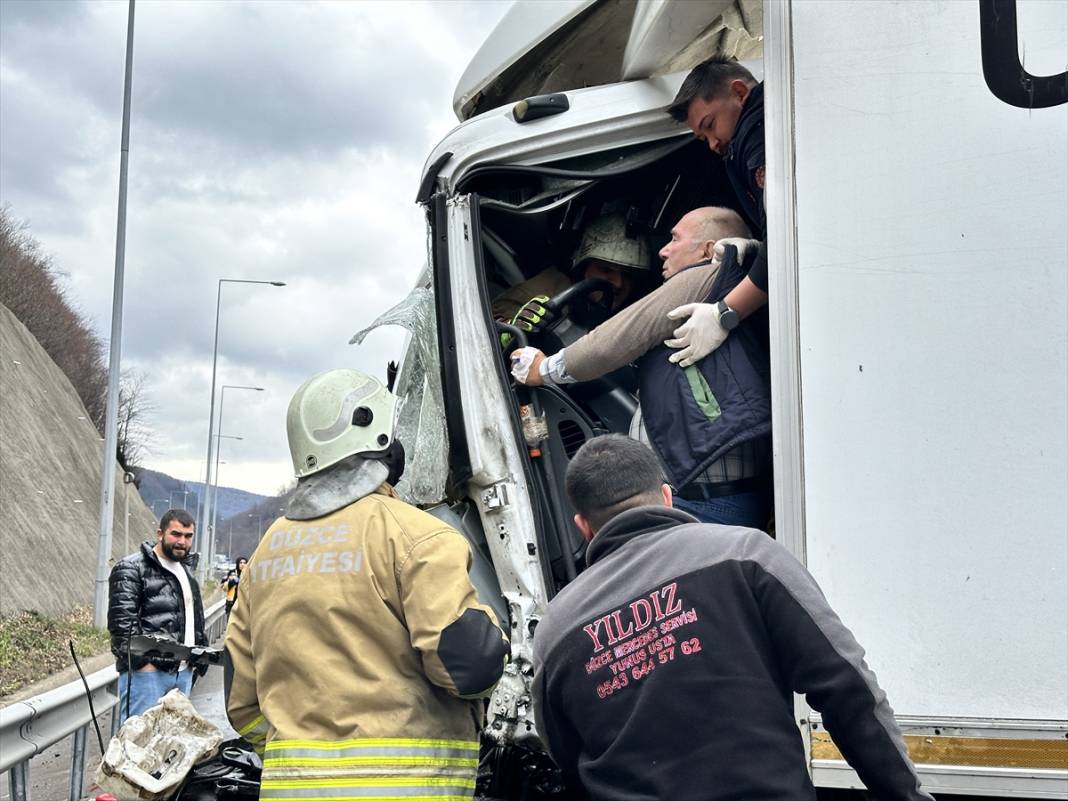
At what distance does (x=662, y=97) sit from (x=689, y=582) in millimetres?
2128

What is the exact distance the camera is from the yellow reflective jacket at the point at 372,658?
2.69m

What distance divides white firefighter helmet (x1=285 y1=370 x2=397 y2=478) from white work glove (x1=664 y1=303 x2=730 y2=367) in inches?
36.7

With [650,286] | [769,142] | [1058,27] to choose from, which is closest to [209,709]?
[650,286]

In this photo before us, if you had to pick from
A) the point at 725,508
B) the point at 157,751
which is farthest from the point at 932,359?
the point at 157,751

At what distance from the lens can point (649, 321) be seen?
3639 mm

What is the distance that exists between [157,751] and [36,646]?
15217 mm

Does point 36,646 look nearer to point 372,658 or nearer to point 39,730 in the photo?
point 39,730

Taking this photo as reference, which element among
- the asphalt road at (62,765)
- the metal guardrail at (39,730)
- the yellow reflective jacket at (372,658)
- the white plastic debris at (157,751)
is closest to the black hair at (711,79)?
the yellow reflective jacket at (372,658)

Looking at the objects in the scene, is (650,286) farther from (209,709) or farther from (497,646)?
(209,709)

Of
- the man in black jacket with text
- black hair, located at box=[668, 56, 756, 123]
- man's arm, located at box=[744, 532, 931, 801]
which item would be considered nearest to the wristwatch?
black hair, located at box=[668, 56, 756, 123]

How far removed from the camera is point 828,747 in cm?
261

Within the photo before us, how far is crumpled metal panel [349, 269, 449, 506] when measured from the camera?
4023 mm

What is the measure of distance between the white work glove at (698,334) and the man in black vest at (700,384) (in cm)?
3

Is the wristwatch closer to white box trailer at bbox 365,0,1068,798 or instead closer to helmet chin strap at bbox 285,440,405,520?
white box trailer at bbox 365,0,1068,798
